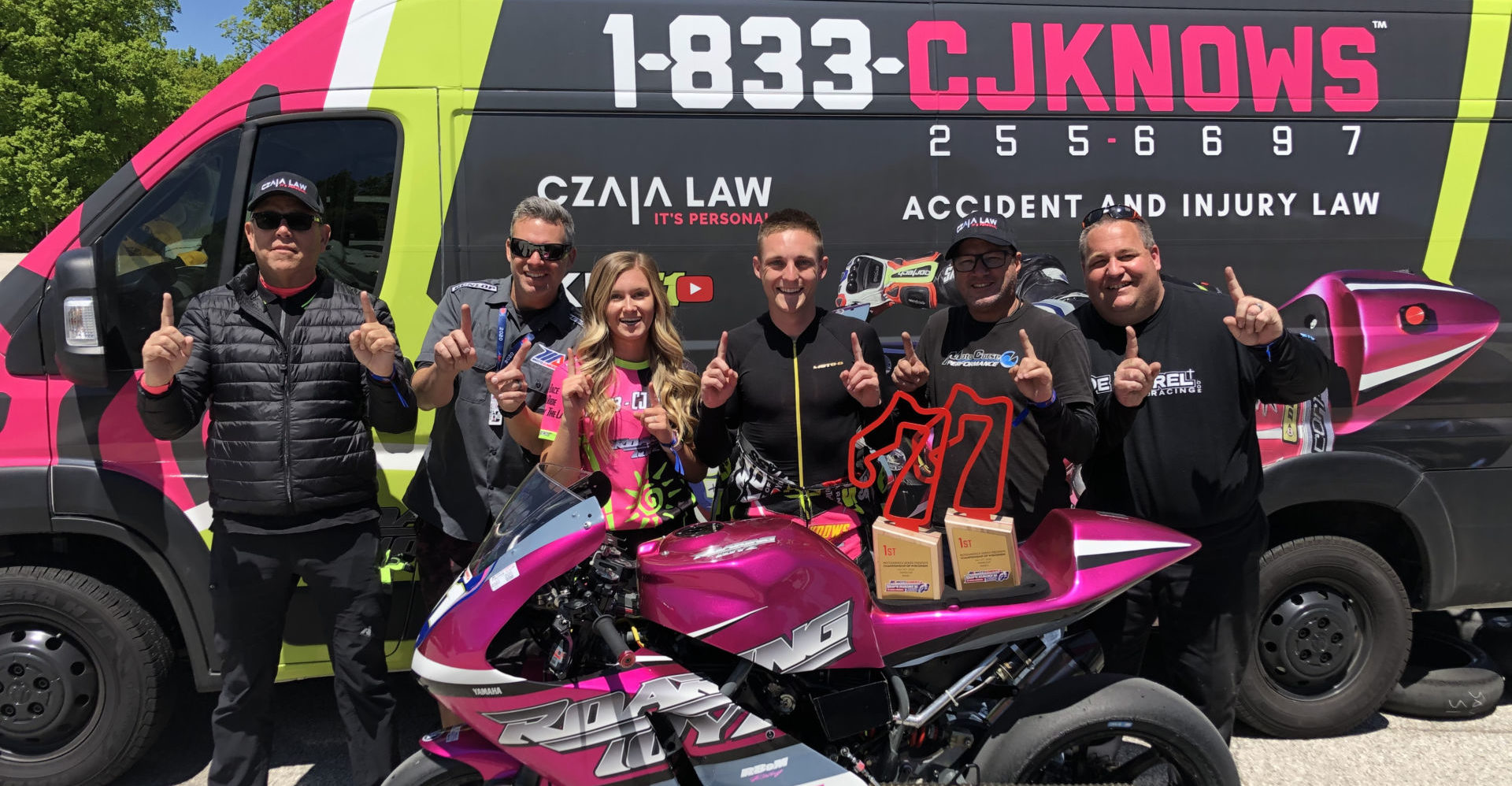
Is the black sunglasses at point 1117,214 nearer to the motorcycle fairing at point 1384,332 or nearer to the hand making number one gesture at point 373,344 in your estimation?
the motorcycle fairing at point 1384,332

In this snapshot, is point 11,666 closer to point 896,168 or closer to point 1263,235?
point 896,168

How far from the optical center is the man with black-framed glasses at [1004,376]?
96.0 inches

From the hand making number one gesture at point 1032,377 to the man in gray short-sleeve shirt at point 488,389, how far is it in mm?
1364

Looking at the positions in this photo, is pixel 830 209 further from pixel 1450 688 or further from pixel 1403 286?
pixel 1450 688

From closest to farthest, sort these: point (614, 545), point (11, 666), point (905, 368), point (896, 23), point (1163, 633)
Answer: point (614, 545), point (905, 368), point (1163, 633), point (11, 666), point (896, 23)

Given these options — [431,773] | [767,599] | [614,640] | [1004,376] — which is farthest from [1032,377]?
[431,773]

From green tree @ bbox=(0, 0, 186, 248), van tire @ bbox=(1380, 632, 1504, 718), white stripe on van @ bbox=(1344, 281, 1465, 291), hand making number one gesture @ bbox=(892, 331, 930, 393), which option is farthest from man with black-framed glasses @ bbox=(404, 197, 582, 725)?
green tree @ bbox=(0, 0, 186, 248)

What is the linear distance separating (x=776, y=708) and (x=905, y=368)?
1.02 metres

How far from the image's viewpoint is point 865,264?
10.8ft

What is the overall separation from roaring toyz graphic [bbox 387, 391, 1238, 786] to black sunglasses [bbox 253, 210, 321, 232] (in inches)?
44.9

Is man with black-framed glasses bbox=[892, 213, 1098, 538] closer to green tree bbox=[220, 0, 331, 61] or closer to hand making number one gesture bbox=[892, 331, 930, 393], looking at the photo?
hand making number one gesture bbox=[892, 331, 930, 393]

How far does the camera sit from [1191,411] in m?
2.61

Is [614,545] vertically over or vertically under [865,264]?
under

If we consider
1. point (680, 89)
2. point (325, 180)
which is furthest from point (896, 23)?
point (325, 180)
